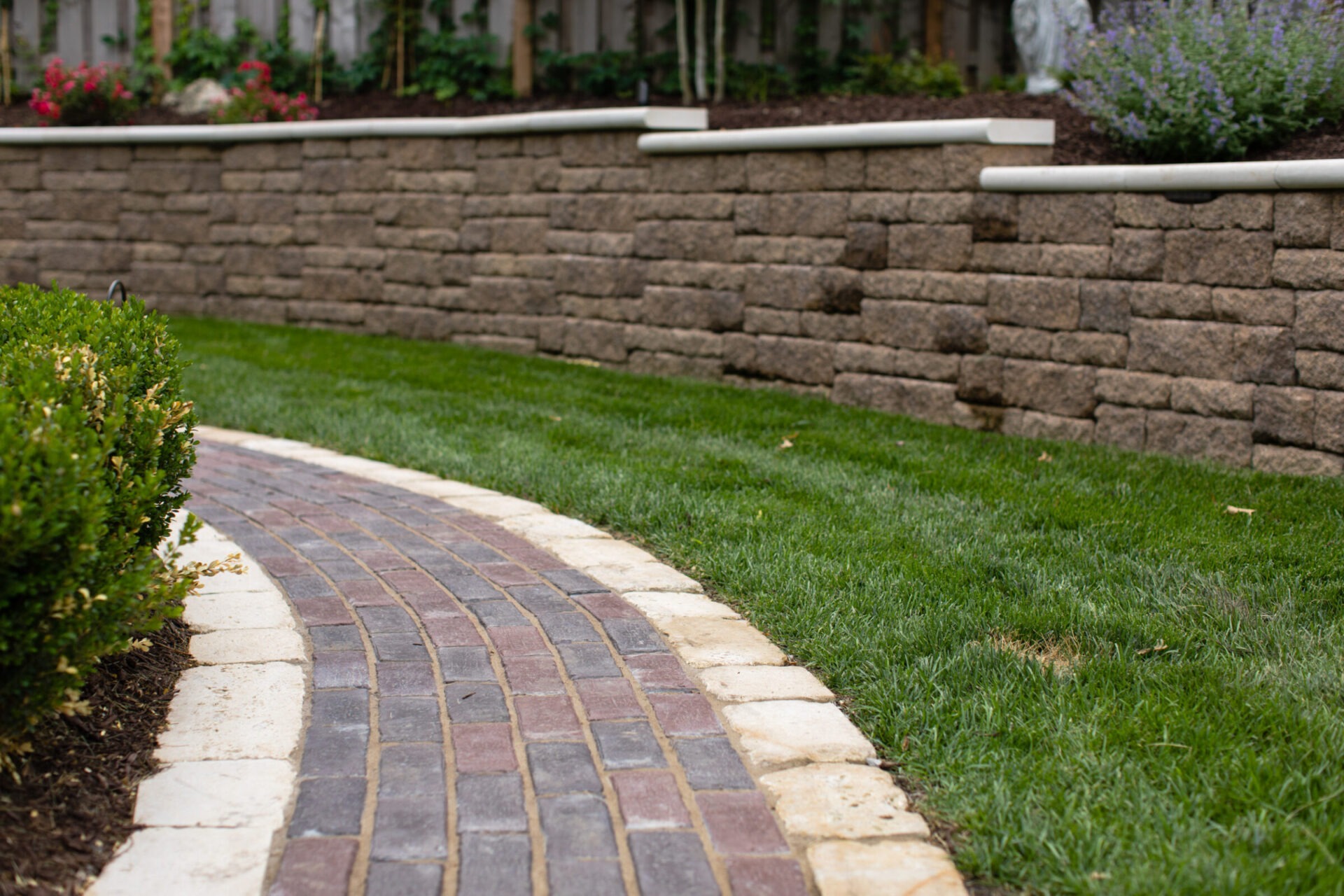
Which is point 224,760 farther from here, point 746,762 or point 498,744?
point 746,762

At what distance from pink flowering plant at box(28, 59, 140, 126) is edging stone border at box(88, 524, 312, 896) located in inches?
302

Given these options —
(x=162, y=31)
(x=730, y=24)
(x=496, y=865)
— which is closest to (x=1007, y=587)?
(x=496, y=865)

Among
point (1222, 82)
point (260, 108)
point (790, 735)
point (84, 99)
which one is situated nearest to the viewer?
point (790, 735)

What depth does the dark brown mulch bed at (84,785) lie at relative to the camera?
6.73ft

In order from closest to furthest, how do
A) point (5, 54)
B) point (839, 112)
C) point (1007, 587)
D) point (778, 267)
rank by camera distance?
point (1007, 587) → point (778, 267) → point (839, 112) → point (5, 54)

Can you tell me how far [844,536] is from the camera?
152 inches

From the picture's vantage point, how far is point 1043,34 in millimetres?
7699

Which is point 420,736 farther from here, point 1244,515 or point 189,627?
point 1244,515

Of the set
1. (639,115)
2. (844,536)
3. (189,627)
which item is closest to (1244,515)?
(844,536)

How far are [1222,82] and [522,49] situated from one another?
16.9 feet

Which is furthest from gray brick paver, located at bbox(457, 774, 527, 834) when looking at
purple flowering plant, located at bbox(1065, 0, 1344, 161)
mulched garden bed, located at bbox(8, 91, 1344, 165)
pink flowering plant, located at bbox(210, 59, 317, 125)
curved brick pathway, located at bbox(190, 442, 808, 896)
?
pink flowering plant, located at bbox(210, 59, 317, 125)

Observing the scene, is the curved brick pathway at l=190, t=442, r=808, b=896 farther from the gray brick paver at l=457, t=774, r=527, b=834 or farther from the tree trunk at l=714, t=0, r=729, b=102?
the tree trunk at l=714, t=0, r=729, b=102

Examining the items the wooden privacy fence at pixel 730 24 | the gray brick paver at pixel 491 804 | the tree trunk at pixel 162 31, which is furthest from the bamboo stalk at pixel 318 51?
the gray brick paver at pixel 491 804

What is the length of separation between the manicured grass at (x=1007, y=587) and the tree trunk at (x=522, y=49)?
11.5ft
